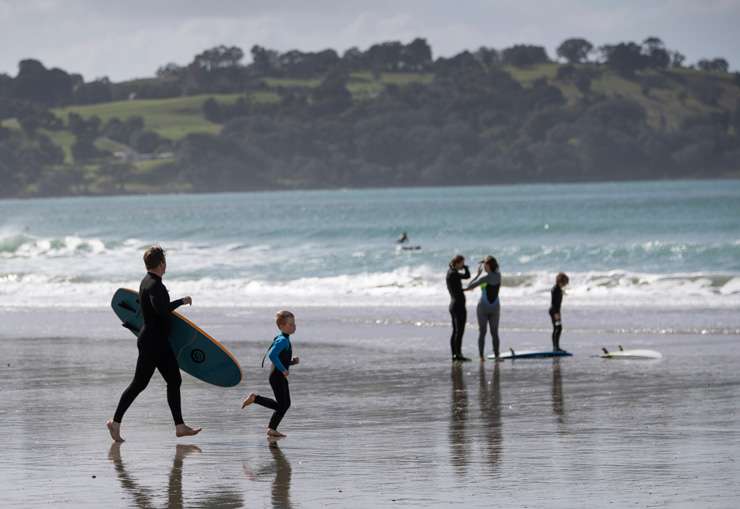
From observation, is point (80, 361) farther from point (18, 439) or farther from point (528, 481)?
point (528, 481)

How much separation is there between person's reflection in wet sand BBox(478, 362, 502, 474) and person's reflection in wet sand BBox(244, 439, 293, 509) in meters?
1.58

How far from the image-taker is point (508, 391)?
52.1 feet

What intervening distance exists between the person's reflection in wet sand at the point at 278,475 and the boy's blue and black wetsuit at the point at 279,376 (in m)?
0.44

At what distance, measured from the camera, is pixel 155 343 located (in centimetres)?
1219

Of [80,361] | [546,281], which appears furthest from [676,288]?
[80,361]

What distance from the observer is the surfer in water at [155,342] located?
12.0 metres

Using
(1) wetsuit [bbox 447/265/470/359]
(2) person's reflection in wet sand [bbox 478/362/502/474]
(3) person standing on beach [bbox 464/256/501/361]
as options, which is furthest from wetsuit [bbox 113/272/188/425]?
(3) person standing on beach [bbox 464/256/501/361]

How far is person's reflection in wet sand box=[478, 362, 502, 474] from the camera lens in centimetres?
1155

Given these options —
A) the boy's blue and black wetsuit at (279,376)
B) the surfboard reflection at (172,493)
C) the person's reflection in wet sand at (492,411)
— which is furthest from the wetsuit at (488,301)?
the surfboard reflection at (172,493)

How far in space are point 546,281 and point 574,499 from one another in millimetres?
27783

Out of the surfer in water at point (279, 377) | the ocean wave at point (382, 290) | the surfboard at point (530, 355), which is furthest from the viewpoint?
the ocean wave at point (382, 290)

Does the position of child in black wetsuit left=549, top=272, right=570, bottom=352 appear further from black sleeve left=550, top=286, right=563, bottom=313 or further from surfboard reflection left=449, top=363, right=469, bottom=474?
surfboard reflection left=449, top=363, right=469, bottom=474

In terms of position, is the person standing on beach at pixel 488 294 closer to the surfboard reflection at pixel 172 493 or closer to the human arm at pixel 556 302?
the human arm at pixel 556 302

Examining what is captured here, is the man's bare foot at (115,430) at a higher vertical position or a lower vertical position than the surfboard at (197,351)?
lower
